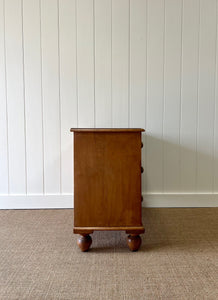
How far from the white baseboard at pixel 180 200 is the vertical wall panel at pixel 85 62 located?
0.69 meters

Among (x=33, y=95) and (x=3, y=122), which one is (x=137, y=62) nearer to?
(x=33, y=95)

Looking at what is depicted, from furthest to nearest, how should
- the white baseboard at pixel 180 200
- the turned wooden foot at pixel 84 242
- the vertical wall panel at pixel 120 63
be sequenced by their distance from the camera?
the white baseboard at pixel 180 200 → the vertical wall panel at pixel 120 63 → the turned wooden foot at pixel 84 242

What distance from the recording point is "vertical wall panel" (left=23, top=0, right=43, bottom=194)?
2354mm

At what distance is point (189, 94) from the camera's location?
2.42 m

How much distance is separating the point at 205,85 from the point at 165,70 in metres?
0.31

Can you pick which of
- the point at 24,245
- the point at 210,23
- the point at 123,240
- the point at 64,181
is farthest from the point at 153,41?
the point at 24,245

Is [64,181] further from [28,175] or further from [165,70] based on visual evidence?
[165,70]

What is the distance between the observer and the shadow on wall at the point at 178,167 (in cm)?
245

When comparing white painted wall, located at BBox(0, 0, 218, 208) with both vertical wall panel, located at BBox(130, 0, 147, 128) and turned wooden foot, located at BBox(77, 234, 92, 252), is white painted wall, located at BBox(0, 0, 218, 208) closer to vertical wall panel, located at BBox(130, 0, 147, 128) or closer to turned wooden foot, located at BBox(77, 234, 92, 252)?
vertical wall panel, located at BBox(130, 0, 147, 128)

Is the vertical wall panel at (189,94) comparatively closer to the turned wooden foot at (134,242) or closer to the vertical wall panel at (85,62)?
the vertical wall panel at (85,62)

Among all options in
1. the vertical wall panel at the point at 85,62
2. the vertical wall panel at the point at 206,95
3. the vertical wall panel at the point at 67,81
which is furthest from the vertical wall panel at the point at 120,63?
the vertical wall panel at the point at 206,95

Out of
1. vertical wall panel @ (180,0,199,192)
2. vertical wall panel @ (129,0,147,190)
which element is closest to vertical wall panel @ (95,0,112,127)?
vertical wall panel @ (129,0,147,190)

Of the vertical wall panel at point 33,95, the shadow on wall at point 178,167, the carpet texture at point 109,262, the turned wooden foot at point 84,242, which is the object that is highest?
the vertical wall panel at point 33,95

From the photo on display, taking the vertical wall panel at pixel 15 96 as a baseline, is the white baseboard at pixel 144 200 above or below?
below
